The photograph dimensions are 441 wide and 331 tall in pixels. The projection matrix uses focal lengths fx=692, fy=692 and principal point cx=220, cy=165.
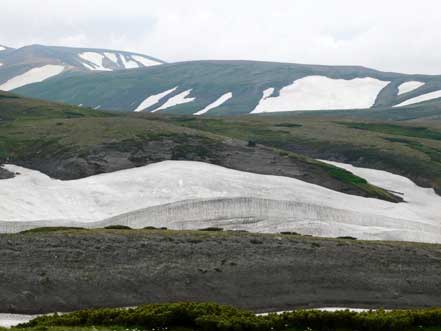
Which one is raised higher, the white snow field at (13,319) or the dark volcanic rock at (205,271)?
the dark volcanic rock at (205,271)

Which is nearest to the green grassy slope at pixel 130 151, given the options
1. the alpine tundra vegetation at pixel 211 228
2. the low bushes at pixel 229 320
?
the alpine tundra vegetation at pixel 211 228

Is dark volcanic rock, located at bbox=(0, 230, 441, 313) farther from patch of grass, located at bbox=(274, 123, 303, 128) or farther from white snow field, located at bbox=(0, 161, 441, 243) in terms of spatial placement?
patch of grass, located at bbox=(274, 123, 303, 128)

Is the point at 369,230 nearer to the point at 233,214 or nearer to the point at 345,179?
the point at 233,214

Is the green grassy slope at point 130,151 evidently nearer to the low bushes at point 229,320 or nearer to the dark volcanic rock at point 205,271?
the dark volcanic rock at point 205,271

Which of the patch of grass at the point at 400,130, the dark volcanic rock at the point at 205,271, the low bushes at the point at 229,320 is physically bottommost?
the dark volcanic rock at the point at 205,271

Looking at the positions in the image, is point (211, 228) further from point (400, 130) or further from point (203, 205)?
point (400, 130)

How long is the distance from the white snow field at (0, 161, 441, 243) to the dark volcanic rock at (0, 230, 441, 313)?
1306cm

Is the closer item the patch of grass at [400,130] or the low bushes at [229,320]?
the low bushes at [229,320]

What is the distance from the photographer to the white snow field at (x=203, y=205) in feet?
201

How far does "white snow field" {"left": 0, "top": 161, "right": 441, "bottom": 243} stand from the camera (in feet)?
201

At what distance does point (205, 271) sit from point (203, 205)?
24855mm

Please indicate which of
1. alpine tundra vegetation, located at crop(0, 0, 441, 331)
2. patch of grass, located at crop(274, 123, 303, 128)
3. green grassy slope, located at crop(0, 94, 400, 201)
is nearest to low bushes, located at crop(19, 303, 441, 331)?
alpine tundra vegetation, located at crop(0, 0, 441, 331)

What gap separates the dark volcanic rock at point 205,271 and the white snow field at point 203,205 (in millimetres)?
13063

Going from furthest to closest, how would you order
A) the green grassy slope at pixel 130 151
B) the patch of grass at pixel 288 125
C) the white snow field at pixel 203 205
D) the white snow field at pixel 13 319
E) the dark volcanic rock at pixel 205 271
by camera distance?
the patch of grass at pixel 288 125
the green grassy slope at pixel 130 151
the white snow field at pixel 203 205
the dark volcanic rock at pixel 205 271
the white snow field at pixel 13 319
